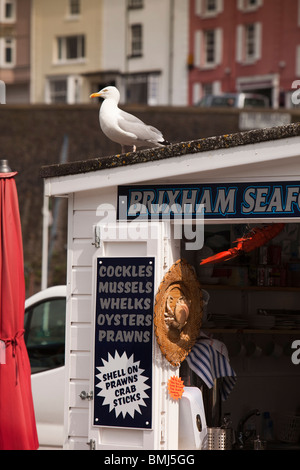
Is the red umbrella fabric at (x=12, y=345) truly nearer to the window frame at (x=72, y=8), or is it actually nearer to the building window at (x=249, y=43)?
the building window at (x=249, y=43)

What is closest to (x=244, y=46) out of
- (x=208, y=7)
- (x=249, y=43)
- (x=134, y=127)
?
(x=249, y=43)

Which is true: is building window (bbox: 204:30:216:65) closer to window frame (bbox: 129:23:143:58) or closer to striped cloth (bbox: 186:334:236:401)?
window frame (bbox: 129:23:143:58)

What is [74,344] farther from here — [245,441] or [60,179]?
[245,441]

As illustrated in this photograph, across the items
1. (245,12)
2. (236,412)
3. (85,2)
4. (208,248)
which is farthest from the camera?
(85,2)

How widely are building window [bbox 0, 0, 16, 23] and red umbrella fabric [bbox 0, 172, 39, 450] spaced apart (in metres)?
48.8

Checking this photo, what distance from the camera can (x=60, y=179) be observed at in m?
8.58

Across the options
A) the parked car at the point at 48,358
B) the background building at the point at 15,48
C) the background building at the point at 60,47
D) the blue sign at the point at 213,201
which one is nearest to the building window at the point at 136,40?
the background building at the point at 60,47

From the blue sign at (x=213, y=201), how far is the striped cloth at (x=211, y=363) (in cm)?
150

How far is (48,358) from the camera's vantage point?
11.3 metres

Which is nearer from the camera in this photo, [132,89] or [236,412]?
[236,412]

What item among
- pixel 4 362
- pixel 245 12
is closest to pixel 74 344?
pixel 4 362

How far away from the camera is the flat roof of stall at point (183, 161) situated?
7680 millimetres

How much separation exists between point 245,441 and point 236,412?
2.01 feet

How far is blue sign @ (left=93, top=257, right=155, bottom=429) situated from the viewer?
8.02m
